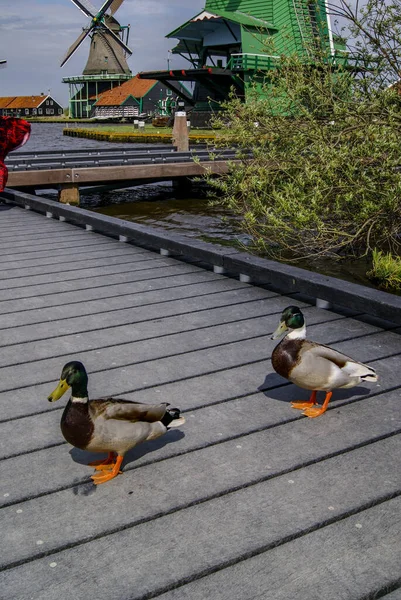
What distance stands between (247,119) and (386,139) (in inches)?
115

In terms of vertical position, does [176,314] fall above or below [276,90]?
below

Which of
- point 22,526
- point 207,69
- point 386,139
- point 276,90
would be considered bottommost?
point 22,526

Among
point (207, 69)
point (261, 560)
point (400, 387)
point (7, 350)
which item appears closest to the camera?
point (261, 560)

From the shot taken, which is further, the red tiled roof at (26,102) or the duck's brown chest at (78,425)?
the red tiled roof at (26,102)

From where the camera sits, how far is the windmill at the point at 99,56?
74.3 meters

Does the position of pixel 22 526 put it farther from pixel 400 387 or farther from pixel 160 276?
pixel 160 276

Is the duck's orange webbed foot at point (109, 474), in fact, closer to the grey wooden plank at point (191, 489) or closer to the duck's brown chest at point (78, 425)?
the grey wooden plank at point (191, 489)

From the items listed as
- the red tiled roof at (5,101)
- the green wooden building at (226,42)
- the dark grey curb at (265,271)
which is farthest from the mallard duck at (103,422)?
the red tiled roof at (5,101)

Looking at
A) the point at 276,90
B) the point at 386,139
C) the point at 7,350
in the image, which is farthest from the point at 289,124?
the point at 7,350

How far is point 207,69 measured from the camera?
4019cm

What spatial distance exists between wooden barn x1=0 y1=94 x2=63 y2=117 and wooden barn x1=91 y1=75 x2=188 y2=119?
3279 centimetres

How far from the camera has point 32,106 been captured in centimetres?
10556

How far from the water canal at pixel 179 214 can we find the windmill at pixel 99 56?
56781 mm

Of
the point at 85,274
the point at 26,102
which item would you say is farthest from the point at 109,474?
the point at 26,102
